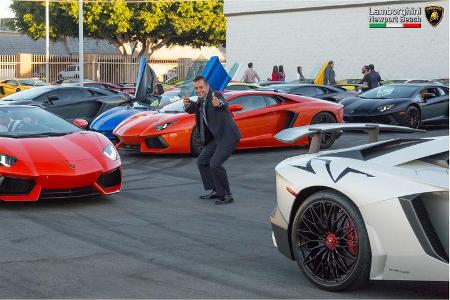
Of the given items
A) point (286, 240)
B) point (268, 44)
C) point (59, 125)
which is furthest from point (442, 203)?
point (268, 44)

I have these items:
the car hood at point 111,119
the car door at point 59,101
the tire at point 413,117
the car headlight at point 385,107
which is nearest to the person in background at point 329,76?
the tire at point 413,117

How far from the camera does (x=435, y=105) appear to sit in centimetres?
1902

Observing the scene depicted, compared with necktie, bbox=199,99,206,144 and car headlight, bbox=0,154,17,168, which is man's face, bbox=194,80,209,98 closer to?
necktie, bbox=199,99,206,144

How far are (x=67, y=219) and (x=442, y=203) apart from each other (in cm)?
453

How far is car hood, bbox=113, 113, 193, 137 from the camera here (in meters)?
13.6

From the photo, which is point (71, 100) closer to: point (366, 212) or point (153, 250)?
point (153, 250)

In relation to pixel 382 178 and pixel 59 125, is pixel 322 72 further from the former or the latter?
pixel 382 178

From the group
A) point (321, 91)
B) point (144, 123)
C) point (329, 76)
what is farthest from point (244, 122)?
point (329, 76)

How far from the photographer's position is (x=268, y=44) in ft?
141

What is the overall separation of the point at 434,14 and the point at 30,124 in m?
30.0

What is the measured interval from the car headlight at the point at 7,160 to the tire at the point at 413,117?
37.8ft

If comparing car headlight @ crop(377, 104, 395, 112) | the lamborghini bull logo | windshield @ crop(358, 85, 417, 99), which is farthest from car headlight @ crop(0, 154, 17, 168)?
the lamborghini bull logo

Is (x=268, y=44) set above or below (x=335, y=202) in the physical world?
above

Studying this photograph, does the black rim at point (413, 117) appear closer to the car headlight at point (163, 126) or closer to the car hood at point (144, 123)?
the car hood at point (144, 123)
